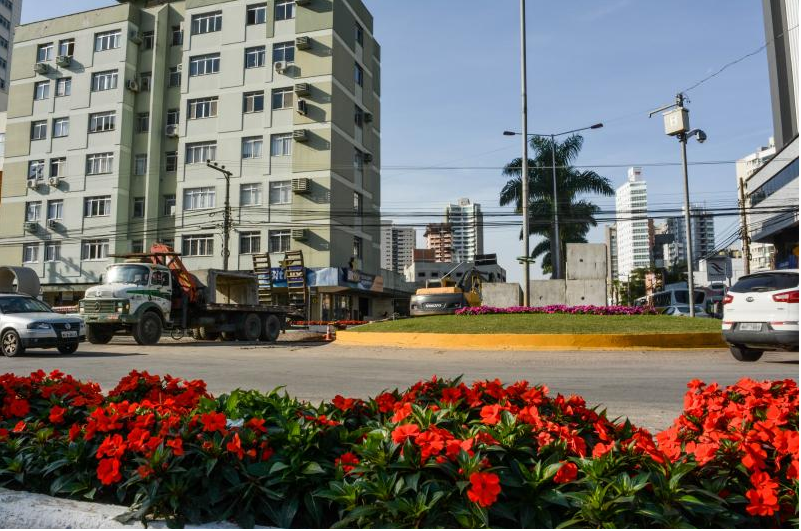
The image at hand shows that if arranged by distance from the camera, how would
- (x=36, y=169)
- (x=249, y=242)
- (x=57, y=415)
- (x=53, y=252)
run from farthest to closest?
1. (x=36, y=169)
2. (x=53, y=252)
3. (x=249, y=242)
4. (x=57, y=415)

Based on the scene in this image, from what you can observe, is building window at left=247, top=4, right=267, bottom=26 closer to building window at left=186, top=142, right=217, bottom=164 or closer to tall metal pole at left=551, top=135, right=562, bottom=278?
building window at left=186, top=142, right=217, bottom=164

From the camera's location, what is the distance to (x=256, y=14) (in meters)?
40.9

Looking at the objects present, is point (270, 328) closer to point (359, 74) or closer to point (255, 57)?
point (255, 57)

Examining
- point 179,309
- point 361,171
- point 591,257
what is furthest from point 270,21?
point 591,257

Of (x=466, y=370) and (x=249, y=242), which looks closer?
(x=466, y=370)

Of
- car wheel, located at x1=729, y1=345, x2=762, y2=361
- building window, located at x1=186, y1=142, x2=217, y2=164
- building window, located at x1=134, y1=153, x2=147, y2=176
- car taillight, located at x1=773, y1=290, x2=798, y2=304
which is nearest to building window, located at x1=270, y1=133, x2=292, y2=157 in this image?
building window, located at x1=186, y1=142, x2=217, y2=164

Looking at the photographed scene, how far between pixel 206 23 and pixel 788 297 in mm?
41898

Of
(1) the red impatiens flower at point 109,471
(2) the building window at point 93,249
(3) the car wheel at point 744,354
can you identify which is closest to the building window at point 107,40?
(2) the building window at point 93,249

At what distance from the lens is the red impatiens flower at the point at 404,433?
2.73 metres

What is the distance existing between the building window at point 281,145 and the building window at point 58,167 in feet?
56.3

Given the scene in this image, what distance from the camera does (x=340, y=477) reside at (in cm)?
265

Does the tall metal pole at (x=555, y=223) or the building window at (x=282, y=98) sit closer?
the tall metal pole at (x=555, y=223)

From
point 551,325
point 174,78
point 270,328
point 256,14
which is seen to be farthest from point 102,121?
point 551,325

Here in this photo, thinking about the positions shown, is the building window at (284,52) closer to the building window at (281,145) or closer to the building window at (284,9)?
the building window at (284,9)
